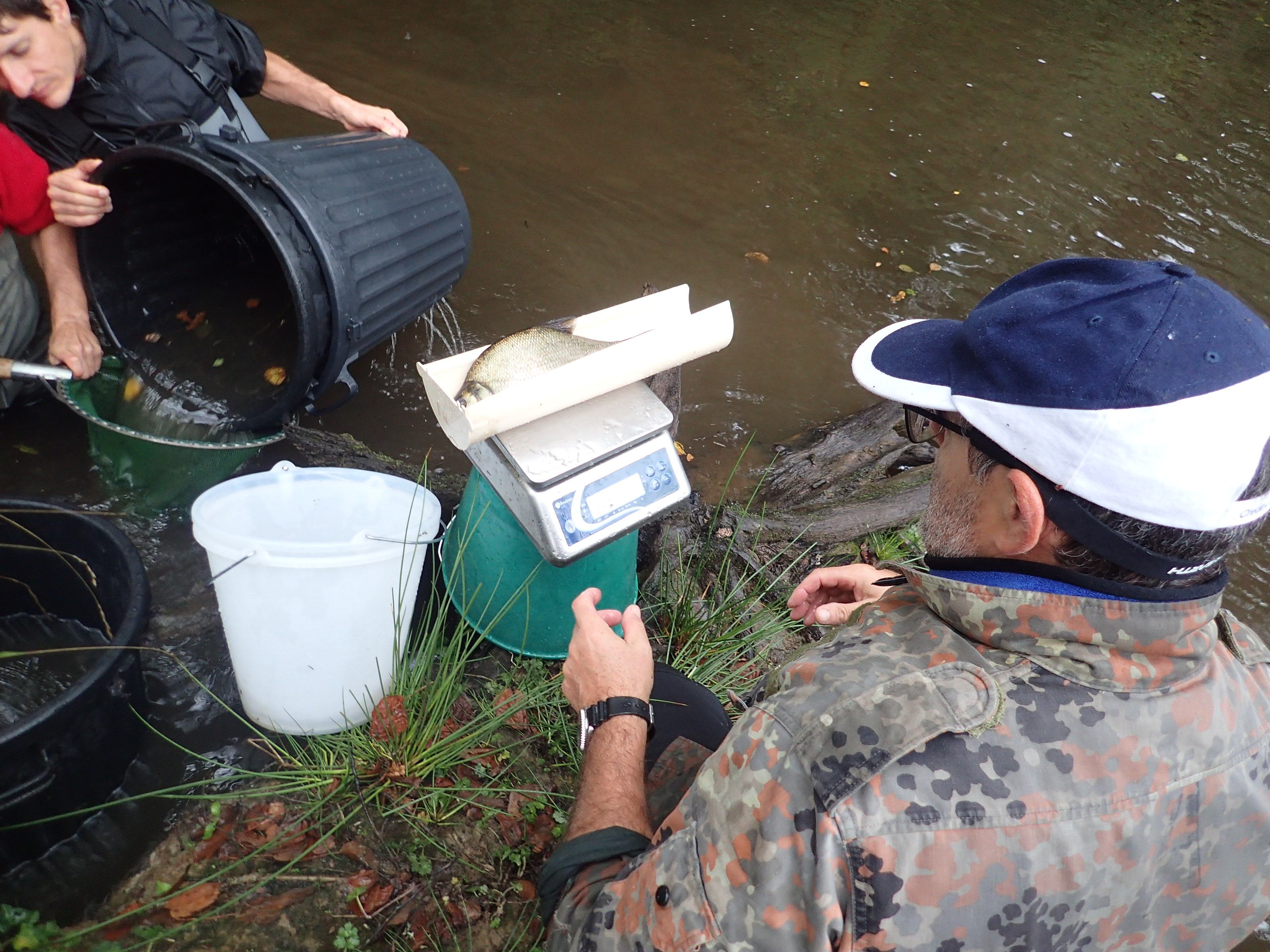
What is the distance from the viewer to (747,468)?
144 inches

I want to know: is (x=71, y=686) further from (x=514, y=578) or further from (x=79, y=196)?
(x=79, y=196)

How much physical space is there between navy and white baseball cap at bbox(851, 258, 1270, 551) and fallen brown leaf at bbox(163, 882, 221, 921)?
1.84 m

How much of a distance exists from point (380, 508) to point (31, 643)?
1.08 meters

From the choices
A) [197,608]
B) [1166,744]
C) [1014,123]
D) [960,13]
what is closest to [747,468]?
[197,608]

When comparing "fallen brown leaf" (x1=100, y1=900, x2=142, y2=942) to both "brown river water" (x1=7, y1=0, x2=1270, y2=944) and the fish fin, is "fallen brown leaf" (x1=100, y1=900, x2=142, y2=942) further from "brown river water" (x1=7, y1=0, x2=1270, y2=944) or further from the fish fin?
"brown river water" (x1=7, y1=0, x2=1270, y2=944)

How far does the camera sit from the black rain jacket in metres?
2.66

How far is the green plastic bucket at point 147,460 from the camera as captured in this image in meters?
2.76

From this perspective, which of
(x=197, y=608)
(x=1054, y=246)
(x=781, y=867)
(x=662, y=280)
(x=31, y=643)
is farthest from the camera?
(x=1054, y=246)

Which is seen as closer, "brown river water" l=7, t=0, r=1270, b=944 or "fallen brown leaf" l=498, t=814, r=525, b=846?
"fallen brown leaf" l=498, t=814, r=525, b=846

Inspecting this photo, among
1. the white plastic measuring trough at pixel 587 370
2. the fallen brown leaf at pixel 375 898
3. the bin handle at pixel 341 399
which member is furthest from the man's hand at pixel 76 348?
the fallen brown leaf at pixel 375 898

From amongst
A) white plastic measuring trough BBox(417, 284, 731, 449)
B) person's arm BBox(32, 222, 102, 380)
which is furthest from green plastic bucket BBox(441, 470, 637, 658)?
person's arm BBox(32, 222, 102, 380)

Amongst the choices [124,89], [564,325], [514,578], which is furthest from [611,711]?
[124,89]

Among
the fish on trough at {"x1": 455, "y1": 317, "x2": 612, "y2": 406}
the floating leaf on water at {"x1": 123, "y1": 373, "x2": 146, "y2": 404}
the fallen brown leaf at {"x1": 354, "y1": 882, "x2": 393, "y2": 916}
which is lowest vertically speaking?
the fallen brown leaf at {"x1": 354, "y1": 882, "x2": 393, "y2": 916}

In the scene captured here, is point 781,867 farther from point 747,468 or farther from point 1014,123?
point 1014,123
